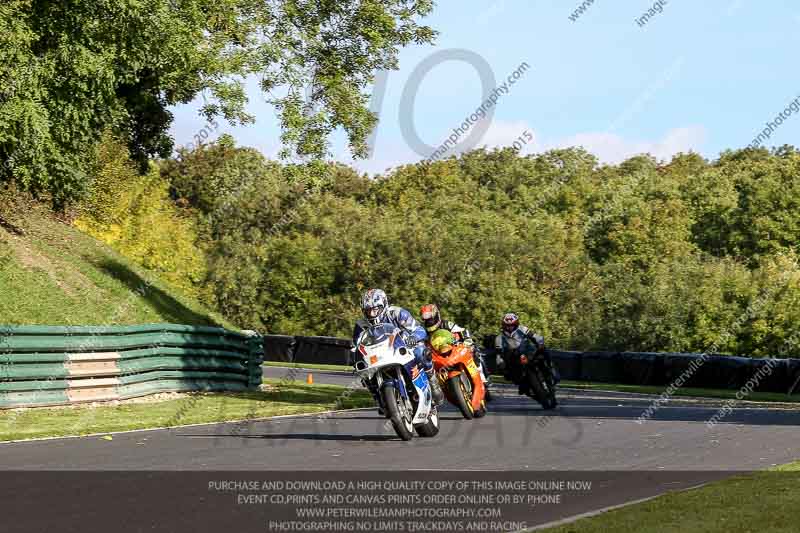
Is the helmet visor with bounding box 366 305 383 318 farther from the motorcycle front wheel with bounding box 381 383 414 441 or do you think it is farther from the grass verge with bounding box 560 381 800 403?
the grass verge with bounding box 560 381 800 403

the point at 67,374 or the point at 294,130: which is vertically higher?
the point at 294,130

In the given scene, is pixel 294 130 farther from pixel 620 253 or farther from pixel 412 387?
pixel 620 253

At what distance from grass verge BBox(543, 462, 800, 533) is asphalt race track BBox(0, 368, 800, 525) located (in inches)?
17.3

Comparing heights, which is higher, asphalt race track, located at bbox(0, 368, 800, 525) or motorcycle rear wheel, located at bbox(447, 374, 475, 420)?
motorcycle rear wheel, located at bbox(447, 374, 475, 420)

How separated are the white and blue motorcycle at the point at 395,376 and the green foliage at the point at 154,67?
938 centimetres

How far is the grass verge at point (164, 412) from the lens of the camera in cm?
1670

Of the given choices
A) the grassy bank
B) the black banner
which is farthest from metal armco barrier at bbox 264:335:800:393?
the black banner

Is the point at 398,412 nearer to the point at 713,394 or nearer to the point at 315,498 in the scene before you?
the point at 315,498

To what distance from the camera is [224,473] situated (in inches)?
451

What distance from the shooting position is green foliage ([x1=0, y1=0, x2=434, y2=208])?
22453 mm

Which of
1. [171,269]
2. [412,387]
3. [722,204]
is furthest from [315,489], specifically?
[722,204]

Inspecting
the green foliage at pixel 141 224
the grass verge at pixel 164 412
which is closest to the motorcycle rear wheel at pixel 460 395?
the grass verge at pixel 164 412

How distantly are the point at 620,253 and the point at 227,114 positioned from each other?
2321 inches

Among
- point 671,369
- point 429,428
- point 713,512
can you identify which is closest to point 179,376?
point 429,428
